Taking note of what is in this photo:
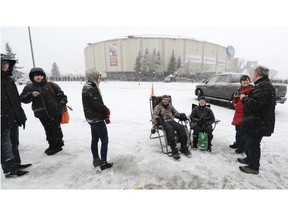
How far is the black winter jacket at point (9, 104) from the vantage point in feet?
8.80

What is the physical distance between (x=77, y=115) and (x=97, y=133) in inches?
167

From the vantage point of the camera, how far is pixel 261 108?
109 inches

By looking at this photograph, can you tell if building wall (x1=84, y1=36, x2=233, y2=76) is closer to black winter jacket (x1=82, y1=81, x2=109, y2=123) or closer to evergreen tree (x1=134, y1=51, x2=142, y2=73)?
evergreen tree (x1=134, y1=51, x2=142, y2=73)

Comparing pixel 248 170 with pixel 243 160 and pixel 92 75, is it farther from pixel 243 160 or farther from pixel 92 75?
pixel 92 75

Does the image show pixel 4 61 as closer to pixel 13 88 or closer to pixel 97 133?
pixel 13 88

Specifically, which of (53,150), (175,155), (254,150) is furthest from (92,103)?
(254,150)

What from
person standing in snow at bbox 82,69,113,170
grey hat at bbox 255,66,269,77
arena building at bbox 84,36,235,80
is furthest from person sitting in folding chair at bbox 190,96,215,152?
arena building at bbox 84,36,235,80

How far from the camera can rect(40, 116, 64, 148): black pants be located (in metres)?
3.63

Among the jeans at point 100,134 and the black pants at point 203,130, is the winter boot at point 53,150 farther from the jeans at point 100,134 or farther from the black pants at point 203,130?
the black pants at point 203,130

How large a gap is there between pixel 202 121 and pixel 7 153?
3.69m

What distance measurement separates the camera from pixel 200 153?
12.3ft

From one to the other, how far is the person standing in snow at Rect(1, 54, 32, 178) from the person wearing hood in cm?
46

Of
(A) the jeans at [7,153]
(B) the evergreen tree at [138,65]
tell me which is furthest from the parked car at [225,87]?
(B) the evergreen tree at [138,65]

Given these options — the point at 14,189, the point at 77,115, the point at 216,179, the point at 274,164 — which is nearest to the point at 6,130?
the point at 14,189
